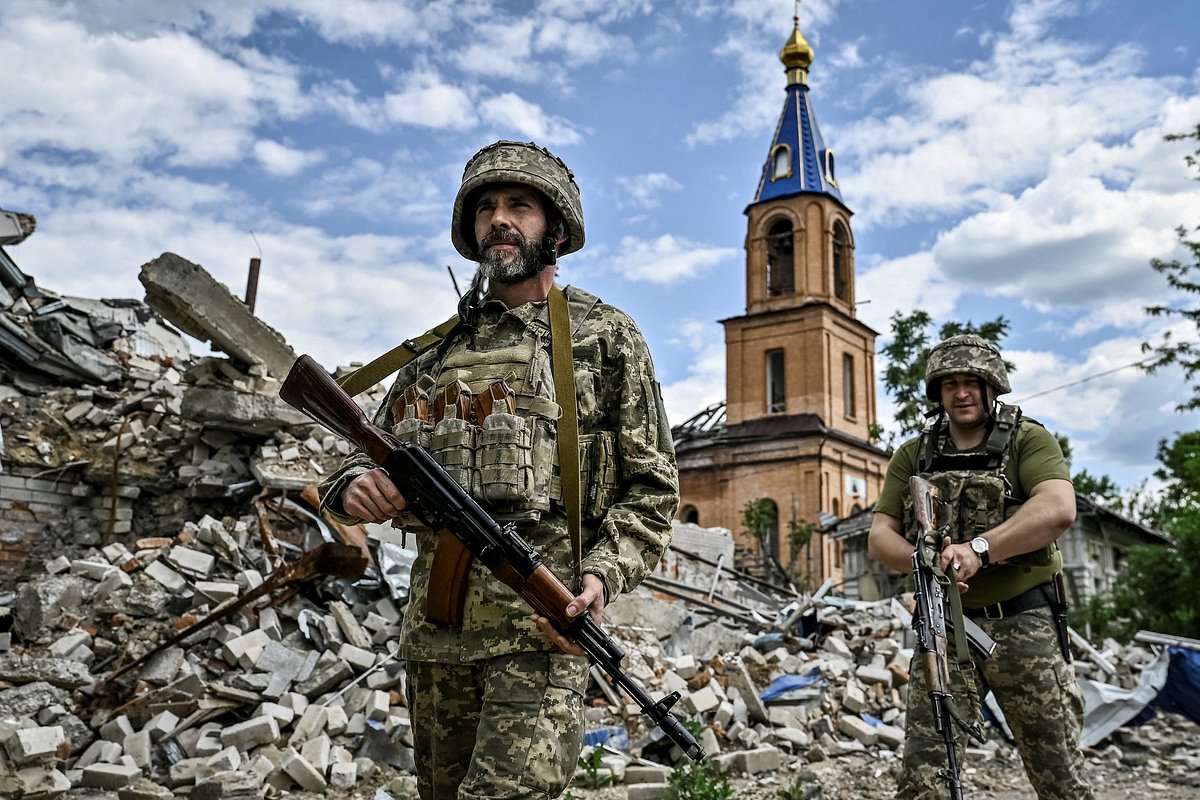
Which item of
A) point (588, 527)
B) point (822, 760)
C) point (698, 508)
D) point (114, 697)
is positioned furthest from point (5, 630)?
point (698, 508)

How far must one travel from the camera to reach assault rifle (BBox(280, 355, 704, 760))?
8.56ft

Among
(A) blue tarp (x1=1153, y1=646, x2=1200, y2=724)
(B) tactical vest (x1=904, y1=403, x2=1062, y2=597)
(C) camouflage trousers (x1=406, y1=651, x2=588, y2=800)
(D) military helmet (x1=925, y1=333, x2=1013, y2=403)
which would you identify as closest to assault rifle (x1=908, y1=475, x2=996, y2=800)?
(B) tactical vest (x1=904, y1=403, x2=1062, y2=597)

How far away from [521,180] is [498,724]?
4.93ft

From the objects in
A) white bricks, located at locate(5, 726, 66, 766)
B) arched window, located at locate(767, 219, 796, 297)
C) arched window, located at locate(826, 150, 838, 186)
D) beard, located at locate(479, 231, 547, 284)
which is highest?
arched window, located at locate(826, 150, 838, 186)

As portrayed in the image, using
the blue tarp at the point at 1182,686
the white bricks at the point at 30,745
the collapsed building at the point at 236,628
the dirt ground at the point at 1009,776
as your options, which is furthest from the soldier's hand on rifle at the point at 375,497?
the blue tarp at the point at 1182,686

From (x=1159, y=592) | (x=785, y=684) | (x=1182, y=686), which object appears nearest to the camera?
(x=785, y=684)

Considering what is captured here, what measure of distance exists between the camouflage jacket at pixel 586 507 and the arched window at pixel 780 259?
39404 mm

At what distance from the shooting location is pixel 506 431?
275 centimetres

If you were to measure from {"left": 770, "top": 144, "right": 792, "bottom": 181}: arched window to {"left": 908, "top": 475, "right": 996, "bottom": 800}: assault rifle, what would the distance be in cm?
3936

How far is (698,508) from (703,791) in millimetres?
34419

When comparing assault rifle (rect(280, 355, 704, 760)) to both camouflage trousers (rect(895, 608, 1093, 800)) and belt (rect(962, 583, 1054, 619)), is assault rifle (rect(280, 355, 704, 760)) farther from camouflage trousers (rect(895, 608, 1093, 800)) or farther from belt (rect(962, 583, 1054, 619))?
belt (rect(962, 583, 1054, 619))

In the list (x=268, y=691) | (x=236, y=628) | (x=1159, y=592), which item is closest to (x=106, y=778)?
(x=268, y=691)

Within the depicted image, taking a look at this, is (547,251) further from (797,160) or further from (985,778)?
(797,160)

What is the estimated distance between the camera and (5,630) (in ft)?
27.7
